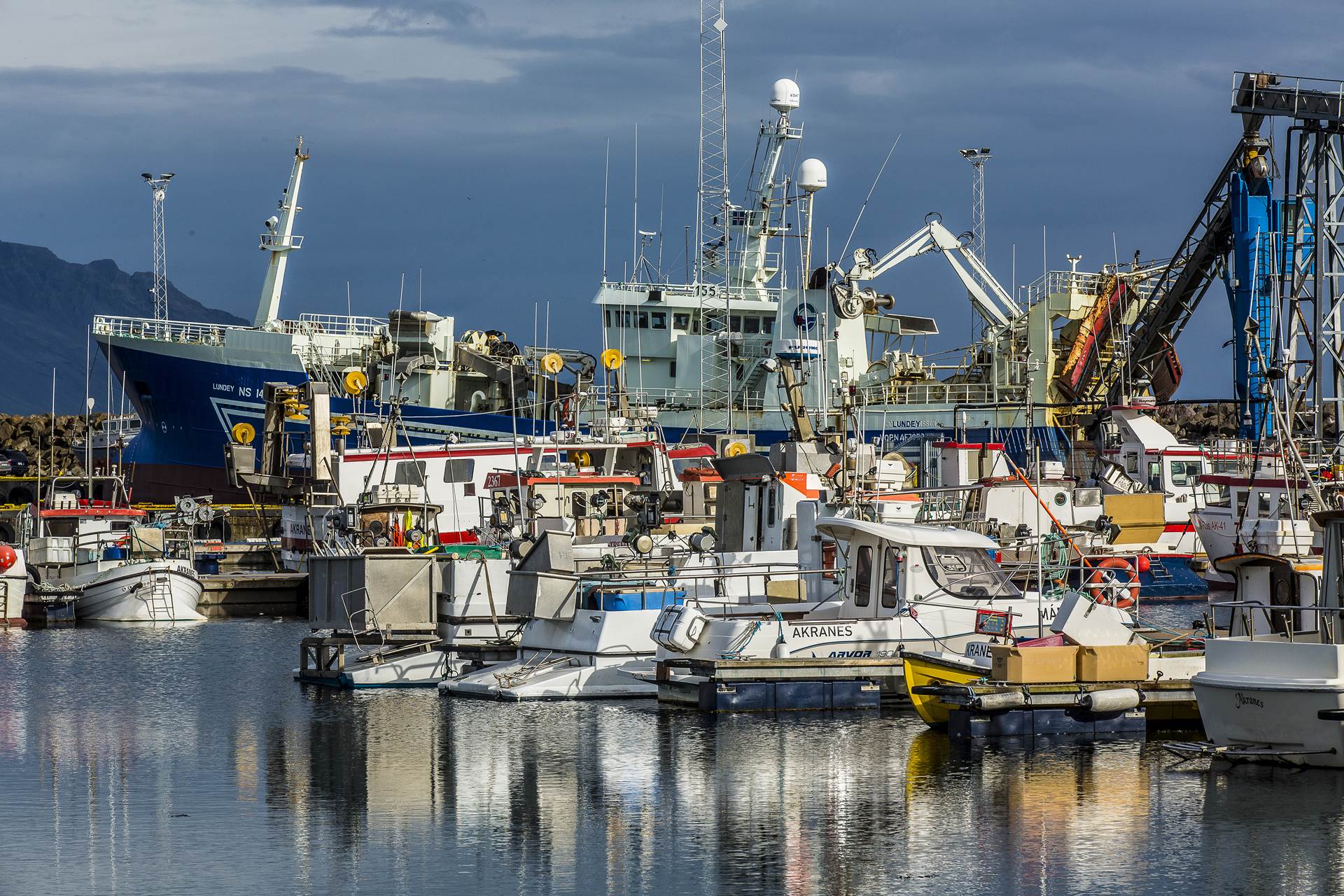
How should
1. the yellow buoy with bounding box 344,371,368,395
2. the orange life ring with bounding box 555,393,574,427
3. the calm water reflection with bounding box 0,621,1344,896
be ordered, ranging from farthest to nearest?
the yellow buoy with bounding box 344,371,368,395
the orange life ring with bounding box 555,393,574,427
the calm water reflection with bounding box 0,621,1344,896

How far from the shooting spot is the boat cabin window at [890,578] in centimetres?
2373

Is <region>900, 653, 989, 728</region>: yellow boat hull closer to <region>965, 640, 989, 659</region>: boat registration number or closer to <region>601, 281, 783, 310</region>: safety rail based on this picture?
<region>965, 640, 989, 659</region>: boat registration number

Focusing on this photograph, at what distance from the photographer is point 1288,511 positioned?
3375 cm

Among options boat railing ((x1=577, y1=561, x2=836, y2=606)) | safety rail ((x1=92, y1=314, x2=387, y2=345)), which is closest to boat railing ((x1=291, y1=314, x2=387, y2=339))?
safety rail ((x1=92, y1=314, x2=387, y2=345))

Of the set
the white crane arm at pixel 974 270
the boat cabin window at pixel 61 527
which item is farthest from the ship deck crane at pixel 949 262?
the boat cabin window at pixel 61 527

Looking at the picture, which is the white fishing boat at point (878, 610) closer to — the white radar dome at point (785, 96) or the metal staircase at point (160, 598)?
the metal staircase at point (160, 598)

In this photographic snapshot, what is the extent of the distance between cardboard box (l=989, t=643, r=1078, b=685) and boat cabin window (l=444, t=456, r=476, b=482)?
78.6ft

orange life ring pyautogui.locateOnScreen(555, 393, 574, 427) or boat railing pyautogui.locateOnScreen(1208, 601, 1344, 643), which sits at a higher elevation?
orange life ring pyautogui.locateOnScreen(555, 393, 574, 427)

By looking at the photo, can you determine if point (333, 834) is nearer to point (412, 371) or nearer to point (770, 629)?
point (770, 629)

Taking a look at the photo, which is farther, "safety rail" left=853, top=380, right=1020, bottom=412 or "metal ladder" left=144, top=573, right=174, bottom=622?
"safety rail" left=853, top=380, right=1020, bottom=412

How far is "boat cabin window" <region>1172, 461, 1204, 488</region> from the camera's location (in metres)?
44.0

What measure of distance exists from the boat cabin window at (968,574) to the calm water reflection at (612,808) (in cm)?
218

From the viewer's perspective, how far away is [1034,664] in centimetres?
2055

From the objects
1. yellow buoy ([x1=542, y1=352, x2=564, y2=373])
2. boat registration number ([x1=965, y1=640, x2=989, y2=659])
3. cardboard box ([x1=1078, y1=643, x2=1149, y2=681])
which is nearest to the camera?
cardboard box ([x1=1078, y1=643, x2=1149, y2=681])
